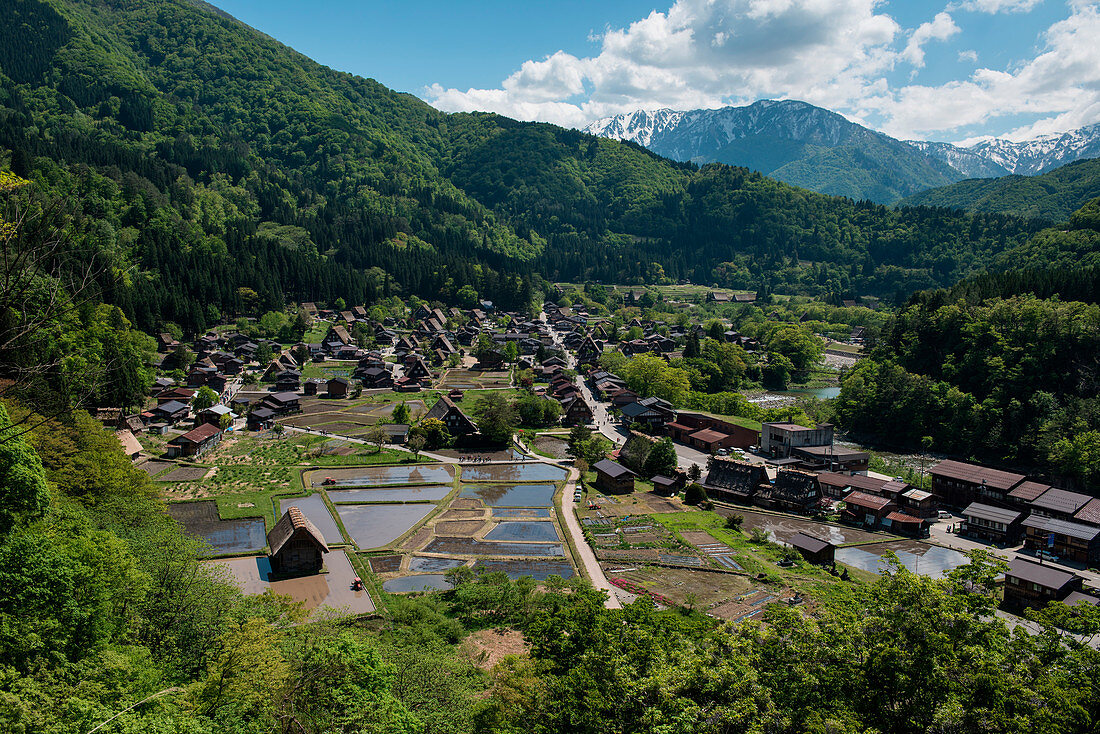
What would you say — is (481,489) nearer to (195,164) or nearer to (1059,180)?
(195,164)

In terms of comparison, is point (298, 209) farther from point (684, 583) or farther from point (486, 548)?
point (684, 583)

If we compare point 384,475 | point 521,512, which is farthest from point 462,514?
point 384,475

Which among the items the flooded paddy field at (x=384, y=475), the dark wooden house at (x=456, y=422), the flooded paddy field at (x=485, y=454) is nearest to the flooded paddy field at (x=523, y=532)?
the flooded paddy field at (x=384, y=475)

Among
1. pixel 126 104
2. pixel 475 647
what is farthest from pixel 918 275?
pixel 126 104

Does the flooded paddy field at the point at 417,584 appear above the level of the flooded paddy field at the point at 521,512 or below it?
above

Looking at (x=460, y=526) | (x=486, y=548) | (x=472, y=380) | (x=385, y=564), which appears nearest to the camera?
(x=385, y=564)

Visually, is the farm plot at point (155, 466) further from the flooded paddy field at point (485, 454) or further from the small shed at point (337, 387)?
the small shed at point (337, 387)

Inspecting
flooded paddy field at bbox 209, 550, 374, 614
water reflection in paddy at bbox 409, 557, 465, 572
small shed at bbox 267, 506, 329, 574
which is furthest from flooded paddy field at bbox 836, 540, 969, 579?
small shed at bbox 267, 506, 329, 574
